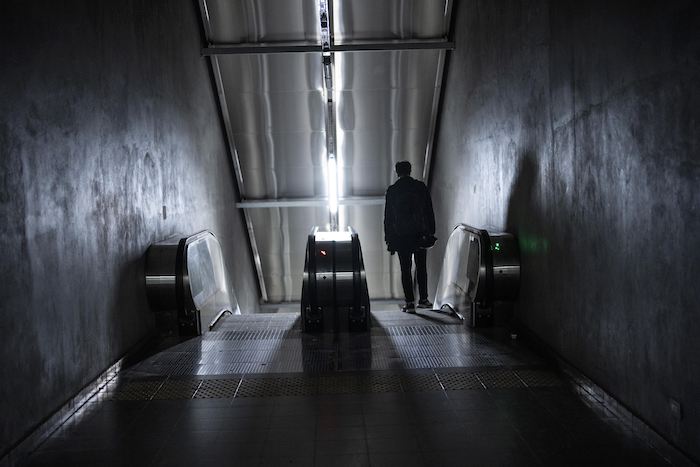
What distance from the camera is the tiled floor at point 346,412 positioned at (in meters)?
3.34

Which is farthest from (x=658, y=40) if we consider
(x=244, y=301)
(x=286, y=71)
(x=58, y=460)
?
(x=244, y=301)

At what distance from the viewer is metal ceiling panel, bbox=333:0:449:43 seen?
8.83 metres

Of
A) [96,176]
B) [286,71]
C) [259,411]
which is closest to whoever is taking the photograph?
[259,411]

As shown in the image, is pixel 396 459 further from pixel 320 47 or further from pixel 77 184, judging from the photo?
pixel 320 47

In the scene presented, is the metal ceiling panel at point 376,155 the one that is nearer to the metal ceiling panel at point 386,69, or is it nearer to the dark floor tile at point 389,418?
the metal ceiling panel at point 386,69

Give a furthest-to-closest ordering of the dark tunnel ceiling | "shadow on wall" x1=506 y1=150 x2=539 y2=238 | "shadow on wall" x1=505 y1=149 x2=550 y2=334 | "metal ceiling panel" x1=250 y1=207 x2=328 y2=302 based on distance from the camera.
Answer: "metal ceiling panel" x1=250 y1=207 x2=328 y2=302, the dark tunnel ceiling, "shadow on wall" x1=506 y1=150 x2=539 y2=238, "shadow on wall" x1=505 y1=149 x2=550 y2=334

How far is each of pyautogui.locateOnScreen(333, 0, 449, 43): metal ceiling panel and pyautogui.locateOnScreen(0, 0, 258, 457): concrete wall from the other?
259cm

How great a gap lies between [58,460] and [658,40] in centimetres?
357

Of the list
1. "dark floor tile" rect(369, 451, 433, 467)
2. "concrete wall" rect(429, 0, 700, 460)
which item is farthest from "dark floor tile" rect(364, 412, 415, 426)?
"concrete wall" rect(429, 0, 700, 460)

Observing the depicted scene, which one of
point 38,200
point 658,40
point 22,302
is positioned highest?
point 658,40

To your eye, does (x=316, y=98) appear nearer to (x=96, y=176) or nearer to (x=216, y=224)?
(x=216, y=224)

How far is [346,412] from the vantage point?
3945 mm

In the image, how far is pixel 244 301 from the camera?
11703 mm

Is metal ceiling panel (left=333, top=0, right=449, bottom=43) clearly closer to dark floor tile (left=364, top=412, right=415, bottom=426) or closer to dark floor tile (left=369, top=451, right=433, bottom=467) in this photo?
dark floor tile (left=364, top=412, right=415, bottom=426)
